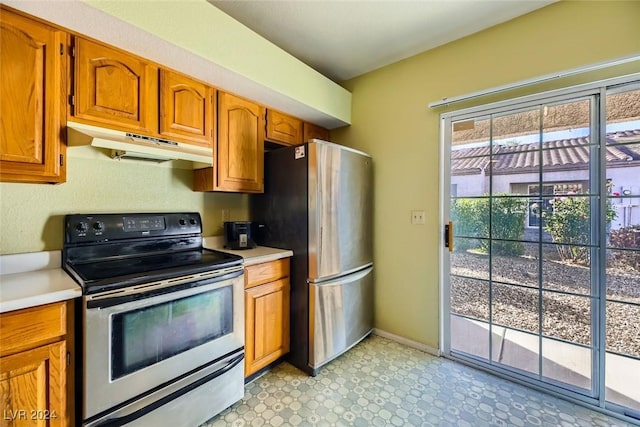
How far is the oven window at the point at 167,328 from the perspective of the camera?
1.23 m

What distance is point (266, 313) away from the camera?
194cm

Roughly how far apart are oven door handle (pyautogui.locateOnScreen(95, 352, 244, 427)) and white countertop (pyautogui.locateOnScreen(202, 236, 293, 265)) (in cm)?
61

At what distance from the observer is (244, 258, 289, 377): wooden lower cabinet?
1.83 meters

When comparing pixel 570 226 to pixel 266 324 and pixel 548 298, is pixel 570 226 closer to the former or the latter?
pixel 548 298

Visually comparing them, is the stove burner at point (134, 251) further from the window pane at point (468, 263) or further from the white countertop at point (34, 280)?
the window pane at point (468, 263)

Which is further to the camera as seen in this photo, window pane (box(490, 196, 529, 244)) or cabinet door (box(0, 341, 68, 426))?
window pane (box(490, 196, 529, 244))

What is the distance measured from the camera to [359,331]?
2357 mm

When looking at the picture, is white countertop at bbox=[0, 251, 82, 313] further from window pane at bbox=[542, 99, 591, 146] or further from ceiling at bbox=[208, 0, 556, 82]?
window pane at bbox=[542, 99, 591, 146]

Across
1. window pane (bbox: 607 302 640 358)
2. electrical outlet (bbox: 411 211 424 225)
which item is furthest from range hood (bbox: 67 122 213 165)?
window pane (bbox: 607 302 640 358)

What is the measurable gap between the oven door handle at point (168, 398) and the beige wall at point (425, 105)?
145 cm

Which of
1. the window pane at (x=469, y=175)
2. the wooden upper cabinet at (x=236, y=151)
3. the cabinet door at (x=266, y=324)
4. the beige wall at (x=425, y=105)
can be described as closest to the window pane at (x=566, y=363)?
the beige wall at (x=425, y=105)

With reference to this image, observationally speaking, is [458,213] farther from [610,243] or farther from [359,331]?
[359,331]

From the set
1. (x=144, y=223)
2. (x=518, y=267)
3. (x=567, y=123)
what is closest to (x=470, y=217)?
(x=518, y=267)

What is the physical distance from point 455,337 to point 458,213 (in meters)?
1.01
